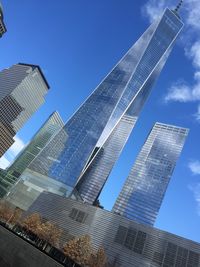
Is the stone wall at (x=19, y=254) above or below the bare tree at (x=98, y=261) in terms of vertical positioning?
below

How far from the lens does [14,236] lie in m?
17.1

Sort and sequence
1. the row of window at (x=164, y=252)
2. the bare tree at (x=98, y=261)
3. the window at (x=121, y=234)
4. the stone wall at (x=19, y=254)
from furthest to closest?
the window at (x=121, y=234), the row of window at (x=164, y=252), the bare tree at (x=98, y=261), the stone wall at (x=19, y=254)

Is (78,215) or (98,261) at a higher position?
(78,215)

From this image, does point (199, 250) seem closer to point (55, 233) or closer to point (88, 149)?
point (55, 233)

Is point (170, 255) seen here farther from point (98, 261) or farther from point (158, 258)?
point (98, 261)

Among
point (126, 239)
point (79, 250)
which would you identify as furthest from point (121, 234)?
point (79, 250)

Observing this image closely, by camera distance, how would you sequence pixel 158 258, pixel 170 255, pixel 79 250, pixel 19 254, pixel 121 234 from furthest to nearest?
pixel 121 234 → pixel 158 258 → pixel 170 255 → pixel 79 250 → pixel 19 254

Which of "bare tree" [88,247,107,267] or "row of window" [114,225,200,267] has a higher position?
"row of window" [114,225,200,267]

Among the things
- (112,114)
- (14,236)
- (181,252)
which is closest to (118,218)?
(181,252)

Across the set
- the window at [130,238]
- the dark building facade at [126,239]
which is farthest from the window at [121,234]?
the window at [130,238]

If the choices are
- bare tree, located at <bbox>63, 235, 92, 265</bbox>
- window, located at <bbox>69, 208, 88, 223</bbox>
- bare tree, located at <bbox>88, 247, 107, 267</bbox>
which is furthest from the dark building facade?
bare tree, located at <bbox>63, 235, 92, 265</bbox>

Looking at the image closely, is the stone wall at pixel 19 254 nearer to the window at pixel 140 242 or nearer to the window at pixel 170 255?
the window at pixel 170 255

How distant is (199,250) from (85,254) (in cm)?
2674

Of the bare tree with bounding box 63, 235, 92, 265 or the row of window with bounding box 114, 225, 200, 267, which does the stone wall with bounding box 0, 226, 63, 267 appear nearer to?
the bare tree with bounding box 63, 235, 92, 265
